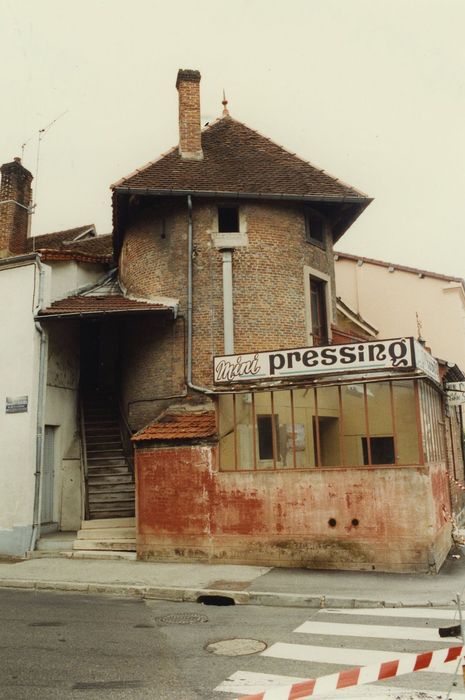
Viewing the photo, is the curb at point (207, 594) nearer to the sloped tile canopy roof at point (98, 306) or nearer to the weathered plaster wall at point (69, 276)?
the sloped tile canopy roof at point (98, 306)

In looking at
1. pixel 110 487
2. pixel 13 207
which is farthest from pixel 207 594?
pixel 13 207

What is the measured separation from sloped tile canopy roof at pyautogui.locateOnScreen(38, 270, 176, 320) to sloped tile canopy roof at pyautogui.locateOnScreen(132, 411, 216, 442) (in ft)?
8.79

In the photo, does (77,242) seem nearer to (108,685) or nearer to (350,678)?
(108,685)

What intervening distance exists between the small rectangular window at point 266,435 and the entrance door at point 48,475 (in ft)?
19.5

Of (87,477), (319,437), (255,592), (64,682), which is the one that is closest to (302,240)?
(319,437)

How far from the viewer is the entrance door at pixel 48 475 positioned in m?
14.3

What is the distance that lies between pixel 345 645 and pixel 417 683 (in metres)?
1.32

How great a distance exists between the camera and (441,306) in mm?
26688

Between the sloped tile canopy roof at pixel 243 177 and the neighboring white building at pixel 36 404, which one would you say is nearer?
the neighboring white building at pixel 36 404

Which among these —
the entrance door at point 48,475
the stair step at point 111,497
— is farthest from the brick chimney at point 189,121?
the stair step at point 111,497

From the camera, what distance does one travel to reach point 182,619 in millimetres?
7703

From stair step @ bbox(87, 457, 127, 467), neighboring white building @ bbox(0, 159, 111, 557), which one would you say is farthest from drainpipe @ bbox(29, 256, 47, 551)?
stair step @ bbox(87, 457, 127, 467)

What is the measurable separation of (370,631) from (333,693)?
219 cm

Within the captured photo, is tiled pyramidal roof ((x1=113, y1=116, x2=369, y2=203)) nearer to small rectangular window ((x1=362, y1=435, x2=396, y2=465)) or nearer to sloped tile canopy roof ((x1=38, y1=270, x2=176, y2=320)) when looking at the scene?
sloped tile canopy roof ((x1=38, y1=270, x2=176, y2=320))
